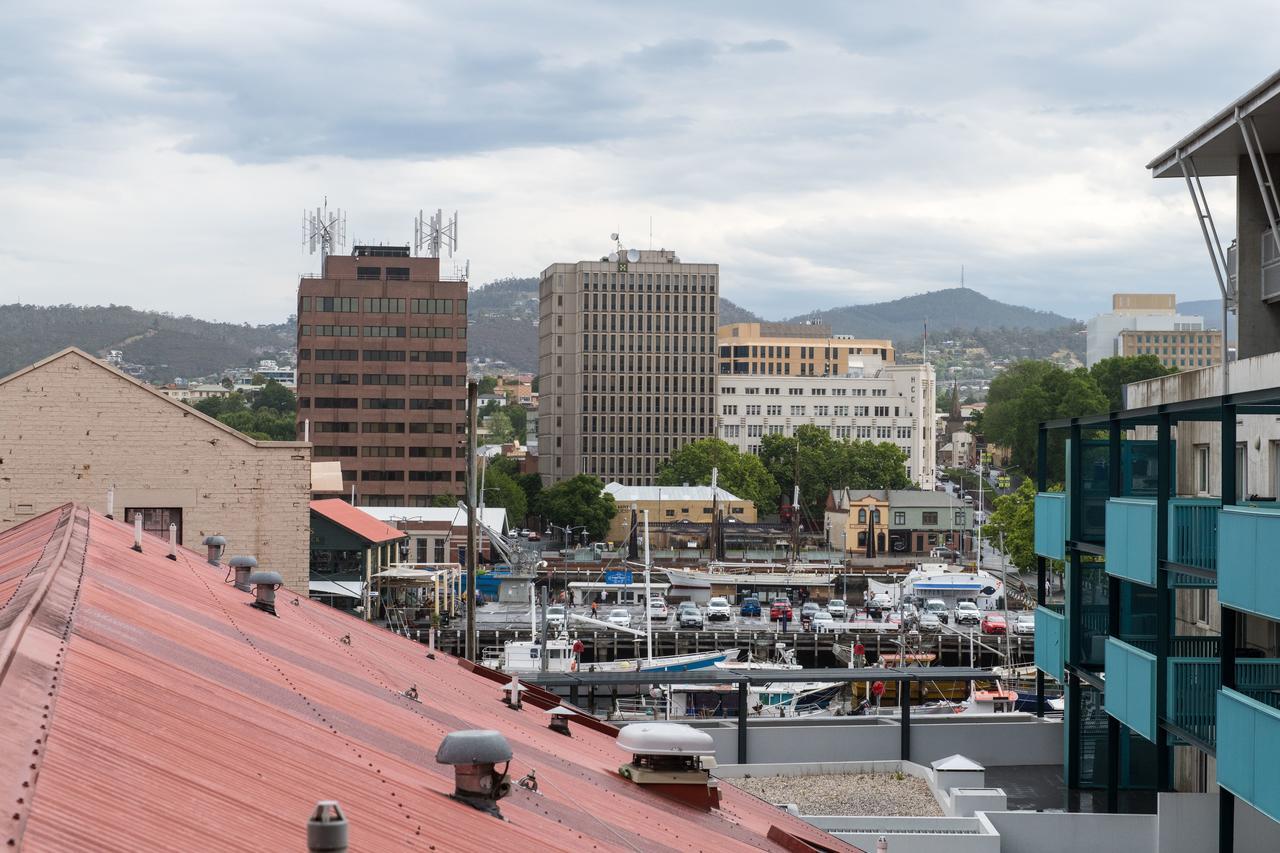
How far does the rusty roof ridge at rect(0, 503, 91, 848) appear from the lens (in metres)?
6.63

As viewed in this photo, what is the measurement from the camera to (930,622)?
302 ft

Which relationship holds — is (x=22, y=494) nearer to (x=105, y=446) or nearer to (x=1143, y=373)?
(x=105, y=446)

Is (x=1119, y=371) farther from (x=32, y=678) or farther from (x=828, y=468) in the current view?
(x=32, y=678)

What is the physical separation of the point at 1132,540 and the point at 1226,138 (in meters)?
7.89

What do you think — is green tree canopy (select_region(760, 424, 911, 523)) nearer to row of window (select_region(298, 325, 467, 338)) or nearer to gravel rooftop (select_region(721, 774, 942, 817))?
row of window (select_region(298, 325, 467, 338))

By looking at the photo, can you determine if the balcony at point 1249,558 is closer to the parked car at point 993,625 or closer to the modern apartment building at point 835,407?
the parked car at point 993,625

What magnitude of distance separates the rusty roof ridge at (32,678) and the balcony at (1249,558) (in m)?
13.4

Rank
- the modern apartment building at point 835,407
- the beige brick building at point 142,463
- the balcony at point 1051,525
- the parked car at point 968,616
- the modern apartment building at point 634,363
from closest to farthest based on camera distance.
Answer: the balcony at point 1051,525, the beige brick building at point 142,463, the parked car at point 968,616, the modern apartment building at point 634,363, the modern apartment building at point 835,407

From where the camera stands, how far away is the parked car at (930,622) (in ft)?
290

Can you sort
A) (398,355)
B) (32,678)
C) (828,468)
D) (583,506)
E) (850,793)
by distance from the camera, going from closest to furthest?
(32,678), (850,793), (398,355), (583,506), (828,468)

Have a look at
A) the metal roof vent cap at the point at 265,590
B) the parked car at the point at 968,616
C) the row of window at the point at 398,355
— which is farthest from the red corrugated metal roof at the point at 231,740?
the row of window at the point at 398,355

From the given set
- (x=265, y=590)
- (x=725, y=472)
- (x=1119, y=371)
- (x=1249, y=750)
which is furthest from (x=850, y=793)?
(x=1119, y=371)

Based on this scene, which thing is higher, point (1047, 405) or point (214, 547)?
point (1047, 405)

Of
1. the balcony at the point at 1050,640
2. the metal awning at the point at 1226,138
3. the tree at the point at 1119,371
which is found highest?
the tree at the point at 1119,371
